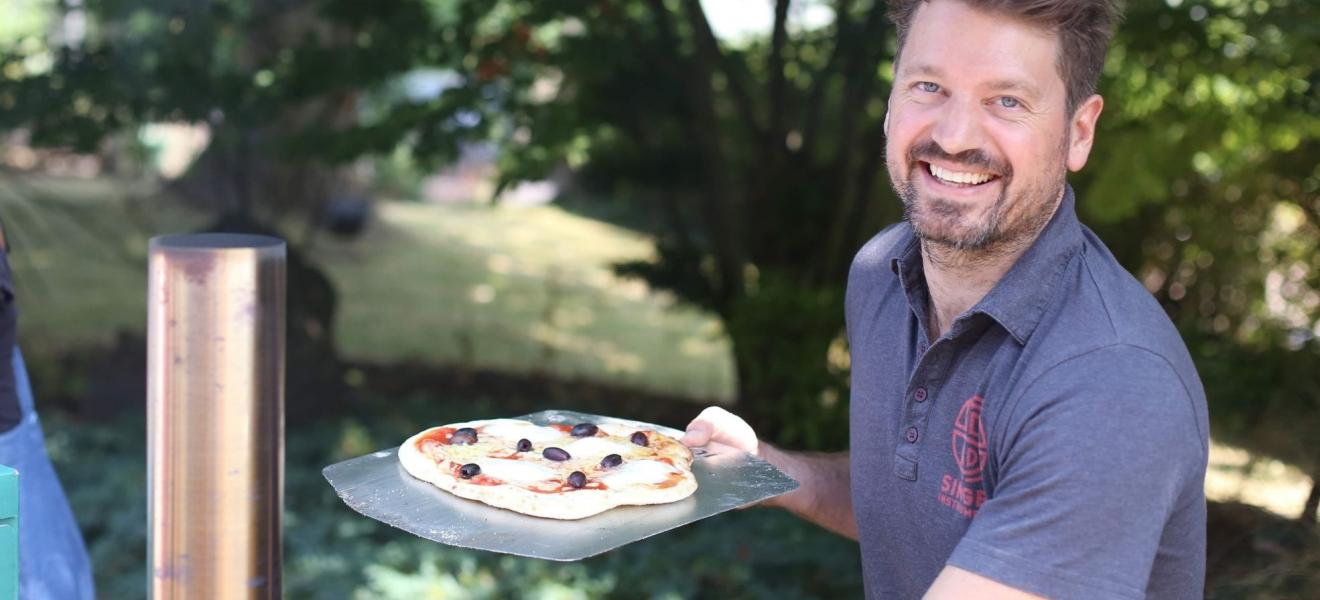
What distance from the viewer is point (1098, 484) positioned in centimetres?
168

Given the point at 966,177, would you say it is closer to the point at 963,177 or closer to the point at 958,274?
the point at 963,177

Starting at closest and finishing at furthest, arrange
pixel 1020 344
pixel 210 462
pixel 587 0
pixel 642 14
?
pixel 210 462, pixel 1020 344, pixel 587 0, pixel 642 14

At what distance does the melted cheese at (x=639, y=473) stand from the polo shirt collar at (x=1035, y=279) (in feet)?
2.07

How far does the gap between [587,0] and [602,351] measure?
4.53 metres

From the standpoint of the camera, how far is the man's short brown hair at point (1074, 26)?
6.27 feet

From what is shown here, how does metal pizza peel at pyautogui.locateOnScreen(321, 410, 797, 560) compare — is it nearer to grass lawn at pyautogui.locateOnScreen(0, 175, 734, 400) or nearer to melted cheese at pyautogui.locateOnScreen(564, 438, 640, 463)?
melted cheese at pyautogui.locateOnScreen(564, 438, 640, 463)

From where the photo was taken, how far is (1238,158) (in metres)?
6.30

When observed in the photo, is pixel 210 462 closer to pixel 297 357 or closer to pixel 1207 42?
pixel 1207 42

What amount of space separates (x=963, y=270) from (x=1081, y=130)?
280 millimetres

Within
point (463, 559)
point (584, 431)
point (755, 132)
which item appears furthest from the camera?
point (755, 132)

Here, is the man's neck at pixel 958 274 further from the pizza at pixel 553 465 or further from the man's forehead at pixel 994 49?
the pizza at pixel 553 465

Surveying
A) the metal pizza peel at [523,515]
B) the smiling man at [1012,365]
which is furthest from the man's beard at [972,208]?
the metal pizza peel at [523,515]

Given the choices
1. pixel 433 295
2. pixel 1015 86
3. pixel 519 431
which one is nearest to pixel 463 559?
pixel 519 431

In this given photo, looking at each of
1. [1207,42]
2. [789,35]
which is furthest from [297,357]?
[1207,42]
